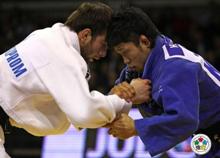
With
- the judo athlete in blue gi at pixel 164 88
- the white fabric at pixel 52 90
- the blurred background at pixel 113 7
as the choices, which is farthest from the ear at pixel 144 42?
the blurred background at pixel 113 7

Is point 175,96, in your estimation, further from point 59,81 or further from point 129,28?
point 59,81

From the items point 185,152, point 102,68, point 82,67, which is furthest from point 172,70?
point 102,68

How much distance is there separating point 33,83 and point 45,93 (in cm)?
8

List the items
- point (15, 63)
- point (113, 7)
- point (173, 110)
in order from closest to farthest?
point (173, 110), point (15, 63), point (113, 7)

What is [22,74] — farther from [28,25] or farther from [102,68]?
[28,25]

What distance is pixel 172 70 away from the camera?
277 centimetres

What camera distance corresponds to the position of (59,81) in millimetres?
2752

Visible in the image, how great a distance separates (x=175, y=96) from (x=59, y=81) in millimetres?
576

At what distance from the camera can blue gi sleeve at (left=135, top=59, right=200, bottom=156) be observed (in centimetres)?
269

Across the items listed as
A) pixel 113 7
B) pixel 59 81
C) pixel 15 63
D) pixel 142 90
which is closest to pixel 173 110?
pixel 142 90

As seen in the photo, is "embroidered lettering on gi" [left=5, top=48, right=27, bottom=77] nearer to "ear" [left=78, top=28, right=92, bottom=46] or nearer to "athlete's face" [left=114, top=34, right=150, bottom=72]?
"ear" [left=78, top=28, right=92, bottom=46]

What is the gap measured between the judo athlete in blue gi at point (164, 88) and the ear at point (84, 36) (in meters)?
0.11

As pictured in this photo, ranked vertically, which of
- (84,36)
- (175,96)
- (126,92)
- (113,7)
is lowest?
(113,7)

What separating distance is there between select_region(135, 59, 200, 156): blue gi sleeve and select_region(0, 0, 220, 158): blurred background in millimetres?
3198
